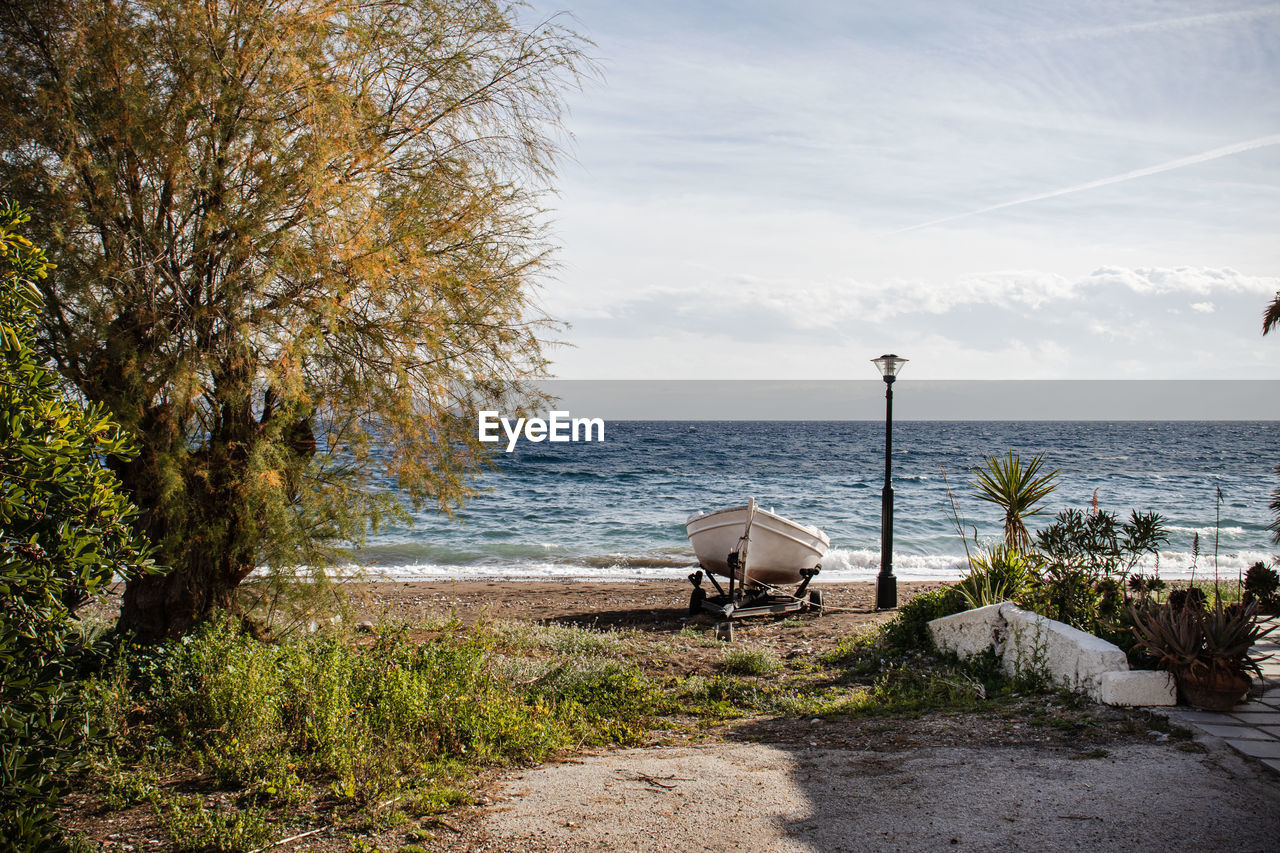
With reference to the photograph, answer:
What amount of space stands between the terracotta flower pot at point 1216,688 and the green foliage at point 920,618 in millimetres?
3014

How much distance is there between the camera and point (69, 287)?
5.64m

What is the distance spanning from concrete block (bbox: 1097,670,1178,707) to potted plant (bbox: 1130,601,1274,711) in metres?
0.08

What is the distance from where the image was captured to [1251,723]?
17.9 ft

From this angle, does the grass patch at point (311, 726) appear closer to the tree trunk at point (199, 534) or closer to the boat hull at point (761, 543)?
the tree trunk at point (199, 534)

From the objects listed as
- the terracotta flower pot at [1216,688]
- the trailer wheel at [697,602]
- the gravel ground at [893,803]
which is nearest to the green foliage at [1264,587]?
the terracotta flower pot at [1216,688]

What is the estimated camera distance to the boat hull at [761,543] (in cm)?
1210

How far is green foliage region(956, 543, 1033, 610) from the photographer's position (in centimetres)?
848

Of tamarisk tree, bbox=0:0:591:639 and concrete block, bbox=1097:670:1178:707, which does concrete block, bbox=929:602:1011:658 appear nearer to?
concrete block, bbox=1097:670:1178:707

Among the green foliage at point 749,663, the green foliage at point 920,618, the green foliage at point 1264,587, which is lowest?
the green foliage at point 749,663

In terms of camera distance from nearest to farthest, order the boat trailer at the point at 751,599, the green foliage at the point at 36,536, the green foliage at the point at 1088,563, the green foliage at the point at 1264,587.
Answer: the green foliage at the point at 36,536 → the green foliage at the point at 1088,563 → the green foliage at the point at 1264,587 → the boat trailer at the point at 751,599

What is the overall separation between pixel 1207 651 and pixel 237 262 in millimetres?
7869

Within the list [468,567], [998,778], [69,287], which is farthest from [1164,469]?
[69,287]

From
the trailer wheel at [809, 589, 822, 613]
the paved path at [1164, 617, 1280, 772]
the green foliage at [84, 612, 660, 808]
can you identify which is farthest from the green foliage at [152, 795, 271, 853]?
the trailer wheel at [809, 589, 822, 613]

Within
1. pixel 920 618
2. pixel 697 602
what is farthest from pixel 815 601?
pixel 920 618
